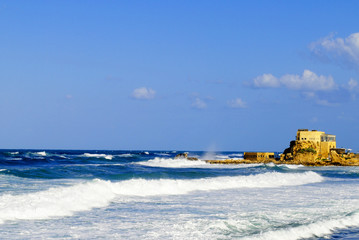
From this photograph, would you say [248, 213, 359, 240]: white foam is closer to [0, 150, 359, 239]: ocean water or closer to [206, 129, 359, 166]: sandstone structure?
[0, 150, 359, 239]: ocean water

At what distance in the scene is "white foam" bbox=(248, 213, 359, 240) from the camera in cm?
1234

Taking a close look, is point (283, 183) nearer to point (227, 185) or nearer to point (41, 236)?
point (227, 185)

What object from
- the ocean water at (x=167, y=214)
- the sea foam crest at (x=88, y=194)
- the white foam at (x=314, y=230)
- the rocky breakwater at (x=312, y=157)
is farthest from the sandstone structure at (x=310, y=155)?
the white foam at (x=314, y=230)

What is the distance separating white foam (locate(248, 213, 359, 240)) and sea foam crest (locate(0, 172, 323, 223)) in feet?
22.4

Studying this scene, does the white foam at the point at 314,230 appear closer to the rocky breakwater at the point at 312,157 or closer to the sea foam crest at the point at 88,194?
the sea foam crest at the point at 88,194

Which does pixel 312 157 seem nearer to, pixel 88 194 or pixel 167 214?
pixel 88 194

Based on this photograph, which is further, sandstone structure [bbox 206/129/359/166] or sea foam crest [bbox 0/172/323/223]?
sandstone structure [bbox 206/129/359/166]

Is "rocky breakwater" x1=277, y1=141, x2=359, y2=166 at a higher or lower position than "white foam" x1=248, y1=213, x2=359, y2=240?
higher

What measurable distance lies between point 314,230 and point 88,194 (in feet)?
31.2

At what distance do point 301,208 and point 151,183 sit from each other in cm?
945

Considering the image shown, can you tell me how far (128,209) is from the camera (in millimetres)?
16797

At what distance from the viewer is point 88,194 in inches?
747

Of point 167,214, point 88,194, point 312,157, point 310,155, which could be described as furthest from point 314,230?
point 310,155

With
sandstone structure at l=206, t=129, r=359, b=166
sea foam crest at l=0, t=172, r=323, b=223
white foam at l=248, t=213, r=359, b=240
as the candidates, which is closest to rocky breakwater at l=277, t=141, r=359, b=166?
sandstone structure at l=206, t=129, r=359, b=166
